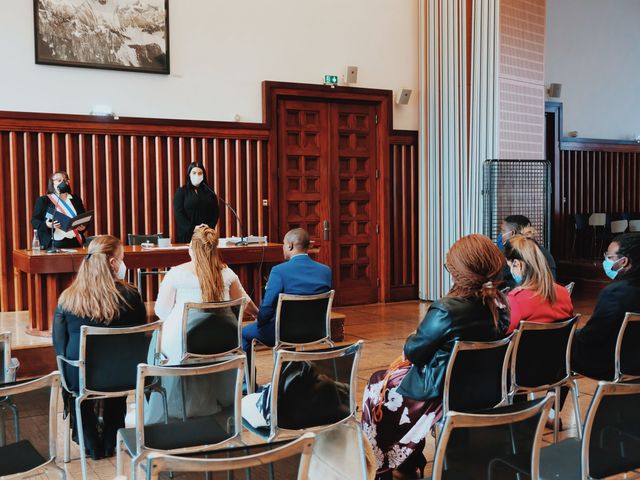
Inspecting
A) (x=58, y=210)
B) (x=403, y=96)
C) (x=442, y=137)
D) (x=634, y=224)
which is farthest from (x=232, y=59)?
(x=634, y=224)

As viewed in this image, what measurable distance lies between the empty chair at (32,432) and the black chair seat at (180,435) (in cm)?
35

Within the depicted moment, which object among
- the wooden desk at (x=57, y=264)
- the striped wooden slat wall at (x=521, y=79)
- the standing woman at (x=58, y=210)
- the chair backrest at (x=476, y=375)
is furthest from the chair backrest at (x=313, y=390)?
the striped wooden slat wall at (x=521, y=79)

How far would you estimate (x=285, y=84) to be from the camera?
8.88m

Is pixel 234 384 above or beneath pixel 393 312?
above

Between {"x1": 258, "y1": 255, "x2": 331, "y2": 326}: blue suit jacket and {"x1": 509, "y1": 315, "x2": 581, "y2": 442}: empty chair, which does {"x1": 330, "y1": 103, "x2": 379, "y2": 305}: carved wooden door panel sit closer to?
{"x1": 258, "y1": 255, "x2": 331, "y2": 326}: blue suit jacket

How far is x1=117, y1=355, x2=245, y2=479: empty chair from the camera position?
2.68m

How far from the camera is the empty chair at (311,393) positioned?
2.91m

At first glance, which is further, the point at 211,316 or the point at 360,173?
the point at 360,173

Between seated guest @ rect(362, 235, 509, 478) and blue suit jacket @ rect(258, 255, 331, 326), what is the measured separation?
5.20 feet

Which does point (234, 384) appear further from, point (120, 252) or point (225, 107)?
point (225, 107)

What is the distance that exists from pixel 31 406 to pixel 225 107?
6507 mm

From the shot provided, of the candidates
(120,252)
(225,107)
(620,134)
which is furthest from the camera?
(620,134)

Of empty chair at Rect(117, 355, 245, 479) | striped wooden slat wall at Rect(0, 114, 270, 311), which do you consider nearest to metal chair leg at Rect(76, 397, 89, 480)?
empty chair at Rect(117, 355, 245, 479)

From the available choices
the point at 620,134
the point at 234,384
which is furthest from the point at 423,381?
the point at 620,134
